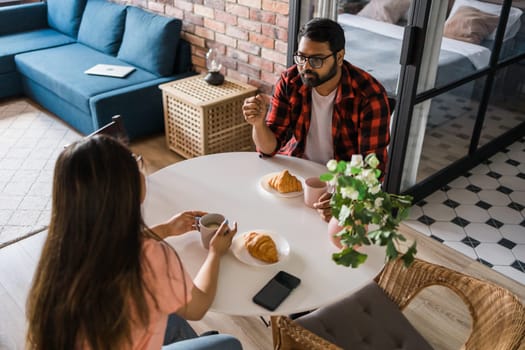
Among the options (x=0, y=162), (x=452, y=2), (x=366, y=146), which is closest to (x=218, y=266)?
(x=366, y=146)

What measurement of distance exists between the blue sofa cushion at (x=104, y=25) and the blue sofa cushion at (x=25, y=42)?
0.31 m

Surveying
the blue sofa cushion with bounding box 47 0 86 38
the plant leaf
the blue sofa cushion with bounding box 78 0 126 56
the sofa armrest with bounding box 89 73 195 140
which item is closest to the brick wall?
the sofa armrest with bounding box 89 73 195 140

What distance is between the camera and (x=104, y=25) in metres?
4.05

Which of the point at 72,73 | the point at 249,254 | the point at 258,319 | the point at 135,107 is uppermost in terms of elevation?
the point at 249,254

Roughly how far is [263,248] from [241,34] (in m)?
2.19

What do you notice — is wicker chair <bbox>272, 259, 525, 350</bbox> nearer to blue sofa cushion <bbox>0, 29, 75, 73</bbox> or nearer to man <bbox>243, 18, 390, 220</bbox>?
man <bbox>243, 18, 390, 220</bbox>

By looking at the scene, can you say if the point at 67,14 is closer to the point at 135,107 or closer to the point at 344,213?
the point at 135,107

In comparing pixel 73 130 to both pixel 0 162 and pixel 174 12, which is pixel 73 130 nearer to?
pixel 0 162

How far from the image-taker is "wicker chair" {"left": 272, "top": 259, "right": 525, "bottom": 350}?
1.22m

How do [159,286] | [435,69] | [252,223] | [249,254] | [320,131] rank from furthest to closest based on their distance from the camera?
[435,69]
[320,131]
[252,223]
[249,254]
[159,286]

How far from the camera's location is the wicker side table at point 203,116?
3.13 metres

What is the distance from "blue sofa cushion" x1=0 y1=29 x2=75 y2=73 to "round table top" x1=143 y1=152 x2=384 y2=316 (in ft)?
9.61

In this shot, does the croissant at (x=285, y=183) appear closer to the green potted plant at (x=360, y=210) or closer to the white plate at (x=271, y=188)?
the white plate at (x=271, y=188)

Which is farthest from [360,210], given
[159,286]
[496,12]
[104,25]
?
[104,25]
